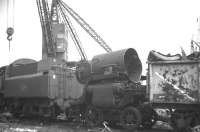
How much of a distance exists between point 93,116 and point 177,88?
451 cm

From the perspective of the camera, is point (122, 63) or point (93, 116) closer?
point (122, 63)

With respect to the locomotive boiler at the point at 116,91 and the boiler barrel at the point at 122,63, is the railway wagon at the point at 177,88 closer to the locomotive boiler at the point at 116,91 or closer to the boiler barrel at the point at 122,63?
the locomotive boiler at the point at 116,91

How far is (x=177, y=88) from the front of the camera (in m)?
10.7

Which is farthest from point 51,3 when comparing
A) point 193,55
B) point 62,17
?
point 193,55

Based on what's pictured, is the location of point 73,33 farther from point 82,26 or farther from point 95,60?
point 95,60

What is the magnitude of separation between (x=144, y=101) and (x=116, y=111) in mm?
1152

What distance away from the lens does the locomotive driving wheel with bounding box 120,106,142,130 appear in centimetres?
1184

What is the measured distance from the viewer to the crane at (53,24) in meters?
40.5

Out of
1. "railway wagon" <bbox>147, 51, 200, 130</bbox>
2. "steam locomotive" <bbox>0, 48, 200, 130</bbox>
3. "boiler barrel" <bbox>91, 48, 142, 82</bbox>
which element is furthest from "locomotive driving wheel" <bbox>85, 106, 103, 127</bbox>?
"railway wagon" <bbox>147, 51, 200, 130</bbox>

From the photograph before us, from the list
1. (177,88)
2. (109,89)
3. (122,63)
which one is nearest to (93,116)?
(109,89)

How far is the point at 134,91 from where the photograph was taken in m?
12.7

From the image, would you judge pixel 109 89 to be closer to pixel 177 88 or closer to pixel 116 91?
pixel 116 91

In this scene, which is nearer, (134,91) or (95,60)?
(134,91)

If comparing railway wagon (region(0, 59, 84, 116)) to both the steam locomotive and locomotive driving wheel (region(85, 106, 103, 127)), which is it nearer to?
the steam locomotive
